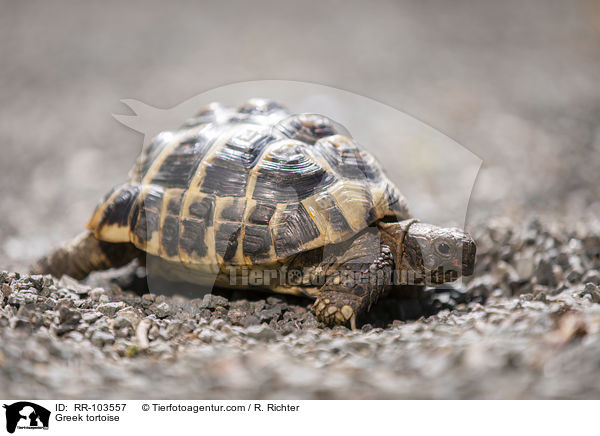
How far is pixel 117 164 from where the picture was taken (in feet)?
19.7

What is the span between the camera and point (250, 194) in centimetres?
262

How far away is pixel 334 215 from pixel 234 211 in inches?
23.9

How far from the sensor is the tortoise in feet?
8.33

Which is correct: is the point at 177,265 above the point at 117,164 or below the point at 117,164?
below

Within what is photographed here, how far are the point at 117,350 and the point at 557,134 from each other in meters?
6.34

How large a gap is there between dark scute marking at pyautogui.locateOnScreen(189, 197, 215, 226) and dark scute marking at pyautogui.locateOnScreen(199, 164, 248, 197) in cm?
6

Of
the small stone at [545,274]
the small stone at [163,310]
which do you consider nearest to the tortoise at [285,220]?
the small stone at [163,310]

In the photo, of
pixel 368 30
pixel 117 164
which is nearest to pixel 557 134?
pixel 368 30

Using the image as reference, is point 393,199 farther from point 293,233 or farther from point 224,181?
point 224,181

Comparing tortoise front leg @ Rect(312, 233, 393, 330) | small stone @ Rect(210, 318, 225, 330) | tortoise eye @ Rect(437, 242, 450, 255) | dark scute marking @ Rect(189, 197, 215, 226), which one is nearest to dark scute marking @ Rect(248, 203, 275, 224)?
dark scute marking @ Rect(189, 197, 215, 226)

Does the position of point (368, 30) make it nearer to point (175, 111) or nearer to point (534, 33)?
point (534, 33)
